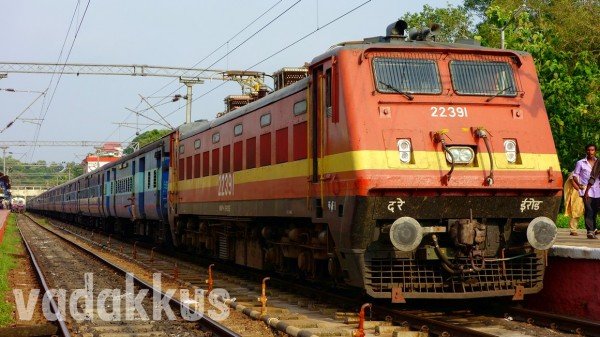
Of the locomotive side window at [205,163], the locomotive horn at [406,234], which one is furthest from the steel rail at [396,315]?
the locomotive side window at [205,163]

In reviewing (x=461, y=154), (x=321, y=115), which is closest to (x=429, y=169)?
(x=461, y=154)

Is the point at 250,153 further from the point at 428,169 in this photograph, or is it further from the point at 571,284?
the point at 571,284

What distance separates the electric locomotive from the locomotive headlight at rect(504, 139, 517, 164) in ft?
0.05

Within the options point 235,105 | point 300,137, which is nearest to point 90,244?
point 235,105

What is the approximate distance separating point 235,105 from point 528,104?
37.9 ft

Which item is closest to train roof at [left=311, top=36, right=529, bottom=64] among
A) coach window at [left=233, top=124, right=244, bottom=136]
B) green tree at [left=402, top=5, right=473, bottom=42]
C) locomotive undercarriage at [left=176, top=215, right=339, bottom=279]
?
locomotive undercarriage at [left=176, top=215, right=339, bottom=279]

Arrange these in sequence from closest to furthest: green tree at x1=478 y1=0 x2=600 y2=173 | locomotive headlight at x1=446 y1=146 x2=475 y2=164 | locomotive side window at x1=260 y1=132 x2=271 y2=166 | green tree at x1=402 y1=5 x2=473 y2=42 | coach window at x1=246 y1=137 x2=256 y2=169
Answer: locomotive headlight at x1=446 y1=146 x2=475 y2=164 → locomotive side window at x1=260 y1=132 x2=271 y2=166 → coach window at x1=246 y1=137 x2=256 y2=169 → green tree at x1=478 y1=0 x2=600 y2=173 → green tree at x1=402 y1=5 x2=473 y2=42

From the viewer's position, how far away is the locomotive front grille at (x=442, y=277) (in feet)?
34.3

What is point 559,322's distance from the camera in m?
10.2

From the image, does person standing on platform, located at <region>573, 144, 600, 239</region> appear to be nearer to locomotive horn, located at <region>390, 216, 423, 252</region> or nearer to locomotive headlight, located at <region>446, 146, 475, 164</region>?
locomotive headlight, located at <region>446, 146, 475, 164</region>

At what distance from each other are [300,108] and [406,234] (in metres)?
3.26

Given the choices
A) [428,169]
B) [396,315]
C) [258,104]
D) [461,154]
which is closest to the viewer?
[428,169]

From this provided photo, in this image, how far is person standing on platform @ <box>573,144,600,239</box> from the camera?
14.5m

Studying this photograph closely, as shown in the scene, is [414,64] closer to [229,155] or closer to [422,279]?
[422,279]
